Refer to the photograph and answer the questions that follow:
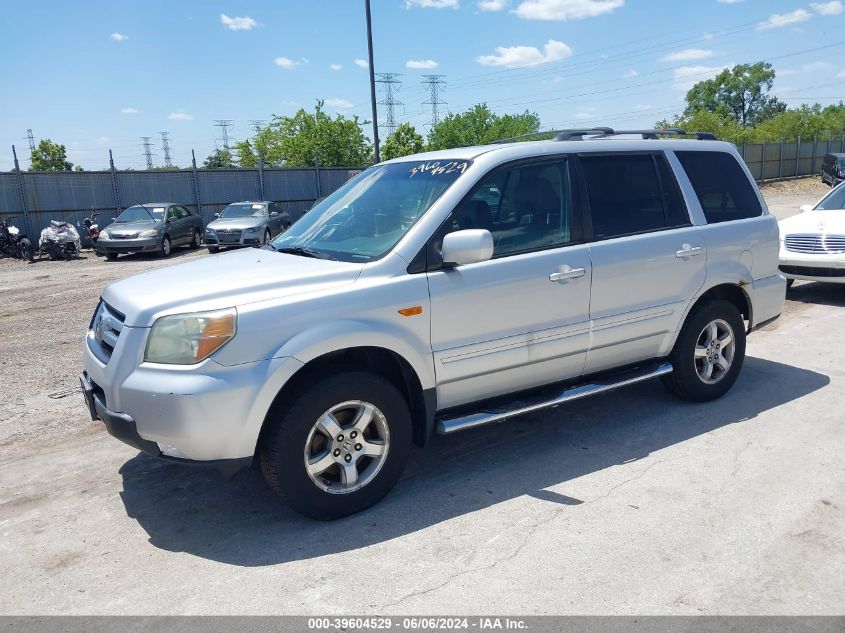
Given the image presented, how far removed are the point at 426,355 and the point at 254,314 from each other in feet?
3.25

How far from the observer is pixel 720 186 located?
5.41 metres

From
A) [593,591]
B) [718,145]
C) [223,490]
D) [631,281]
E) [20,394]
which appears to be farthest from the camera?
[20,394]

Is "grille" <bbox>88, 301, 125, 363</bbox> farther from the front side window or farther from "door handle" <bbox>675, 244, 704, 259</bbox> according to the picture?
"door handle" <bbox>675, 244, 704, 259</bbox>

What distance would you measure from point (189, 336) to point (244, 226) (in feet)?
54.8

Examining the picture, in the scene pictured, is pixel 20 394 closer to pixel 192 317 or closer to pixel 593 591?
pixel 192 317

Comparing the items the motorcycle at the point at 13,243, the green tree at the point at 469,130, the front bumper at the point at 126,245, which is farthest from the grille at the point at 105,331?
the green tree at the point at 469,130

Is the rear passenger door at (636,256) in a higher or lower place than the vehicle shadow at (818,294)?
higher

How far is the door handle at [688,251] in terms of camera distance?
194 inches

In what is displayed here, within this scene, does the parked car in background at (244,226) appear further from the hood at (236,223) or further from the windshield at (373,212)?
the windshield at (373,212)

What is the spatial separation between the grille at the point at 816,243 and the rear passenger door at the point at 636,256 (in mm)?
4938

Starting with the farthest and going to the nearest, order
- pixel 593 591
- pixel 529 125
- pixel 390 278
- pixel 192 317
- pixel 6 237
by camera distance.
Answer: pixel 529 125 → pixel 6 237 → pixel 390 278 → pixel 192 317 → pixel 593 591

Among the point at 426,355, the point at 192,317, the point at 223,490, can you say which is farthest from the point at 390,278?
the point at 223,490

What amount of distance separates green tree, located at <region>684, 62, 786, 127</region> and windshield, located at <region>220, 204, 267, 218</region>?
346ft

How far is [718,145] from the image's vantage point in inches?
218
